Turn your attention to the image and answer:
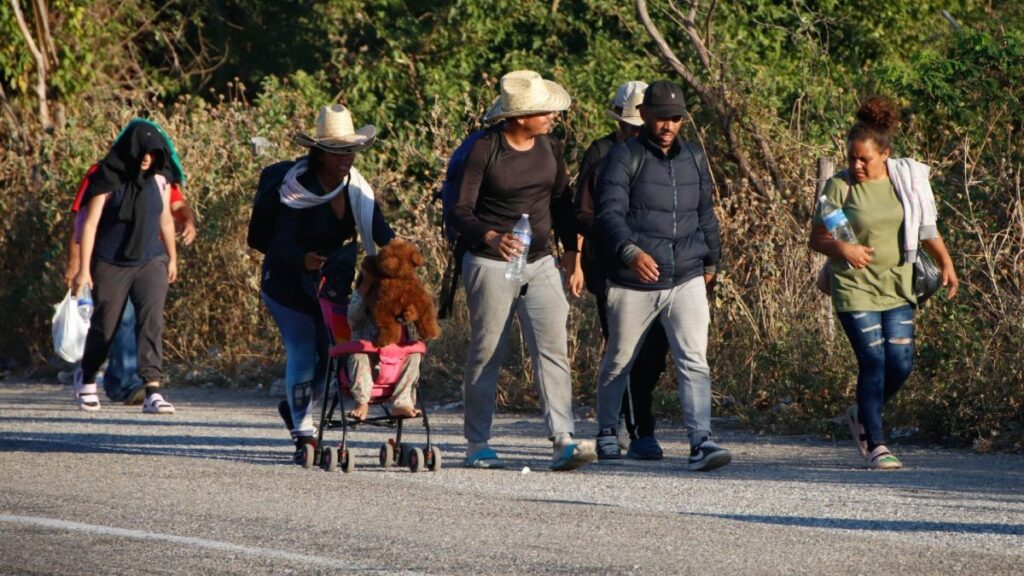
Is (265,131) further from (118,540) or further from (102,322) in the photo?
(118,540)

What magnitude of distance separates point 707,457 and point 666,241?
3.78 ft

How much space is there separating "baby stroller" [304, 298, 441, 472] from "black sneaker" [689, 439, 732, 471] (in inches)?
52.7

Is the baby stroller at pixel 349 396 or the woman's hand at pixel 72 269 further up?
the woman's hand at pixel 72 269

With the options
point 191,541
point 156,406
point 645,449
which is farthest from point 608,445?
point 156,406

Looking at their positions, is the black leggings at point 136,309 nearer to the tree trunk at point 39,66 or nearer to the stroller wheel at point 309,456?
the stroller wheel at point 309,456

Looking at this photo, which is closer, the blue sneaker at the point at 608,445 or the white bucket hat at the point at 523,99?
the white bucket hat at the point at 523,99

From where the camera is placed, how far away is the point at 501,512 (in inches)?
298

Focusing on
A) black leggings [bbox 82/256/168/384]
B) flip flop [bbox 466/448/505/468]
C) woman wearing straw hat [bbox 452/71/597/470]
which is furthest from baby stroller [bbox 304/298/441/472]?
black leggings [bbox 82/256/168/384]

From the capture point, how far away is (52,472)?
9.02 m

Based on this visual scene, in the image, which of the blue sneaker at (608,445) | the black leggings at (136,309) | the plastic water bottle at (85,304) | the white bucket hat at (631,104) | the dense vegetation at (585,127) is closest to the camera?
the blue sneaker at (608,445)

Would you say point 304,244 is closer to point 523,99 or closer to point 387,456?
point 387,456

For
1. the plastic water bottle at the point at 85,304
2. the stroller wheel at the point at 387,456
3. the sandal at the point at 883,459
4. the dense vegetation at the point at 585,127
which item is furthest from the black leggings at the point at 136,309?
the sandal at the point at 883,459

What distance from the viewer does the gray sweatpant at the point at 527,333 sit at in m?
9.05

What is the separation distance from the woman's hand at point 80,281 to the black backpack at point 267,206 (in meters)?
3.40
